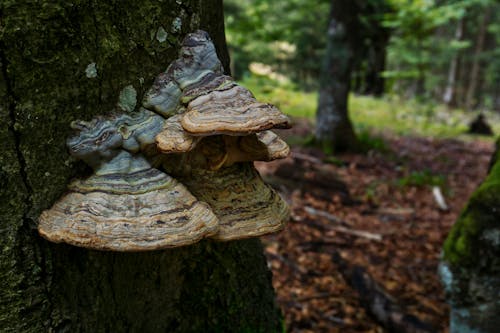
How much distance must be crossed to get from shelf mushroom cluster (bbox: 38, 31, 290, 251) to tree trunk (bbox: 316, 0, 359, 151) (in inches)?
300

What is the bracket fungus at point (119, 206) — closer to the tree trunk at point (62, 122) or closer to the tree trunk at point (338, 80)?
the tree trunk at point (62, 122)

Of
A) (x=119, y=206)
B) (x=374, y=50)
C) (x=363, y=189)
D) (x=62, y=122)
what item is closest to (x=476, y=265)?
(x=119, y=206)

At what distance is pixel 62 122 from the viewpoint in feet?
4.32

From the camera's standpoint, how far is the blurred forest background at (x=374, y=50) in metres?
10.3

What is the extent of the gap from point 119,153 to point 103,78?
264 millimetres

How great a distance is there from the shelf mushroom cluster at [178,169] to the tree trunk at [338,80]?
7625 millimetres

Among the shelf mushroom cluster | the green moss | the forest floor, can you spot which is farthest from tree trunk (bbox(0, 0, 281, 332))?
the forest floor

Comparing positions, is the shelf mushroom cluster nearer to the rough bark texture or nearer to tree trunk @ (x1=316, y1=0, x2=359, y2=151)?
the rough bark texture

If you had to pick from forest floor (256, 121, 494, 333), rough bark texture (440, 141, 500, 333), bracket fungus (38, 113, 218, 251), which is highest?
bracket fungus (38, 113, 218, 251)

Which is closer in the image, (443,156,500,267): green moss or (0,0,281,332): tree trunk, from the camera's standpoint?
(0,0,281,332): tree trunk

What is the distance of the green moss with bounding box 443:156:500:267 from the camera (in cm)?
319

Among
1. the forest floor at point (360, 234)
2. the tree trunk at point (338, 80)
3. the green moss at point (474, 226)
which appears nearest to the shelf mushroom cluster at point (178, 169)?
the green moss at point (474, 226)

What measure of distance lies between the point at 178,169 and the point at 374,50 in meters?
19.8

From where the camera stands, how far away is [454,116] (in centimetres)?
1720
